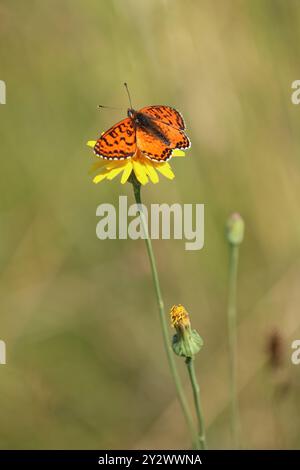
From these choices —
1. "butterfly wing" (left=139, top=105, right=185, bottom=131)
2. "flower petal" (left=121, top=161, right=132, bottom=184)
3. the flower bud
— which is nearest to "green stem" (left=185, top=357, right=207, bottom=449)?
the flower bud

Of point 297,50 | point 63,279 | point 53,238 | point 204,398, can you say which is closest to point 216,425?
point 204,398

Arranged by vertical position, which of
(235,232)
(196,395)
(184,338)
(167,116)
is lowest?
(196,395)

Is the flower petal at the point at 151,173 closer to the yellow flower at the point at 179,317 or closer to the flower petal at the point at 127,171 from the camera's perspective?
the flower petal at the point at 127,171

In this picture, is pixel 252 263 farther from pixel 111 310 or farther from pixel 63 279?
pixel 63 279

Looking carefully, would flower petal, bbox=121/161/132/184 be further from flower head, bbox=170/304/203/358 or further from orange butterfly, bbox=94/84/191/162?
flower head, bbox=170/304/203/358

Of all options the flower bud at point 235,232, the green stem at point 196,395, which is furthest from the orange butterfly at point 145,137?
the green stem at point 196,395

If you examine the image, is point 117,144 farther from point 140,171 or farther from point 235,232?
point 235,232

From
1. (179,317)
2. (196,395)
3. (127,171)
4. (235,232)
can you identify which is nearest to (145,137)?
(127,171)
